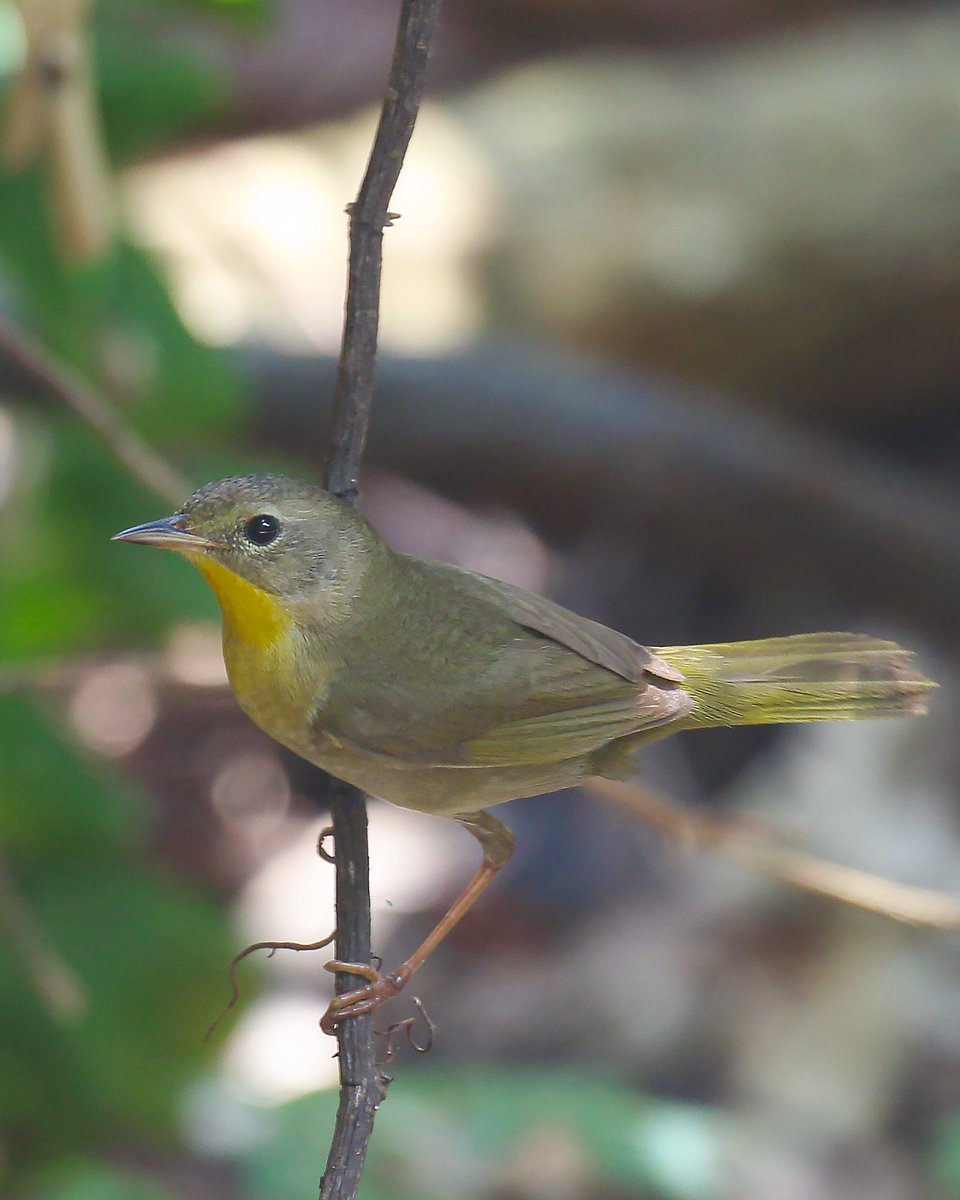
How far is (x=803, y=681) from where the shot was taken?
294 centimetres

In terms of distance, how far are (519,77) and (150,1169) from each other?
615 cm

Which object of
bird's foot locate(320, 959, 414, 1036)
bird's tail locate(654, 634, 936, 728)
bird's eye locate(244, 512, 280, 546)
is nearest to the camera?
bird's foot locate(320, 959, 414, 1036)

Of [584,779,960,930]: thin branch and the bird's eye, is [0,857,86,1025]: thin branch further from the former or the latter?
[584,779,960,930]: thin branch

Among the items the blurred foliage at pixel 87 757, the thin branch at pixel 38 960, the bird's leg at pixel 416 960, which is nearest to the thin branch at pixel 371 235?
the bird's leg at pixel 416 960

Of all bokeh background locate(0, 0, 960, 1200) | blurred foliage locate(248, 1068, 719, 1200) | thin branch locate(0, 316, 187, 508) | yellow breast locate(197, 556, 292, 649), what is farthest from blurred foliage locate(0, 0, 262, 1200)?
yellow breast locate(197, 556, 292, 649)

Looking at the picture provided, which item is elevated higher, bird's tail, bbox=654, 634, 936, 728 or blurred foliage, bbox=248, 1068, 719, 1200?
bird's tail, bbox=654, 634, 936, 728

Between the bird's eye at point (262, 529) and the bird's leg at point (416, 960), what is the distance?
2.31 ft

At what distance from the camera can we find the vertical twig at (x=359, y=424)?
2266 mm

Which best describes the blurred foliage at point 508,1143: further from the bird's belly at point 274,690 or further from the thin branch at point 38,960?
the bird's belly at point 274,690

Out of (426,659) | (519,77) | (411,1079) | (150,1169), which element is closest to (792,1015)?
(411,1079)

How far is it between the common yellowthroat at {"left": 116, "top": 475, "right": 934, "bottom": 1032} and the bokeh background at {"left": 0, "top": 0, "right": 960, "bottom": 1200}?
19.4 inches

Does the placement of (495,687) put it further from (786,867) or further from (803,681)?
(786,867)

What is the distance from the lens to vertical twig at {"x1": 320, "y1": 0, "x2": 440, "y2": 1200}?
2.27 meters

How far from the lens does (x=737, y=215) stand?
24.4 feet
